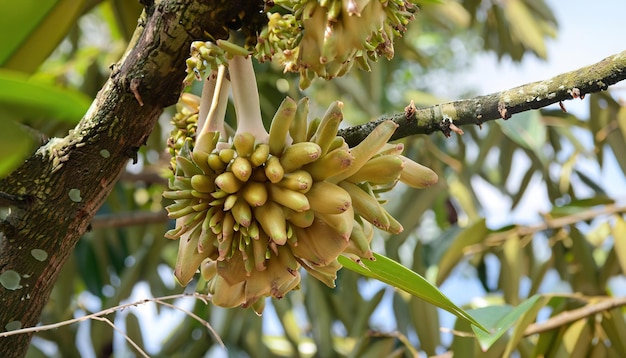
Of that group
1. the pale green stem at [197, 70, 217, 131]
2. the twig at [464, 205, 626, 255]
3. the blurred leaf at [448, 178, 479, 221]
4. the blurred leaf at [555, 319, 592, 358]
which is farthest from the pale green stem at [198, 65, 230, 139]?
the blurred leaf at [448, 178, 479, 221]

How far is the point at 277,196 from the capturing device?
0.49 m

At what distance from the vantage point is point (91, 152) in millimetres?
572

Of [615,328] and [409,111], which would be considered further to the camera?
[615,328]

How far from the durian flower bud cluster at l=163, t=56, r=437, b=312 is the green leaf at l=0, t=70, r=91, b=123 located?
0.14 meters

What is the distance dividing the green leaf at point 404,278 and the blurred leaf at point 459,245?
0.70 meters

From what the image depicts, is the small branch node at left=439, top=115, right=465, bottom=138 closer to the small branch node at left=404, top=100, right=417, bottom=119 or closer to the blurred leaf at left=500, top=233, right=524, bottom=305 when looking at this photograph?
the small branch node at left=404, top=100, right=417, bottom=119

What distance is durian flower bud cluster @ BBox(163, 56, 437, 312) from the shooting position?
0.48m

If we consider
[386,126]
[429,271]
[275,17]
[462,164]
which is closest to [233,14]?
[275,17]

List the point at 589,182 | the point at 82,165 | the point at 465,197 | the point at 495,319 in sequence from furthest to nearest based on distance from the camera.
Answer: the point at 465,197, the point at 589,182, the point at 495,319, the point at 82,165

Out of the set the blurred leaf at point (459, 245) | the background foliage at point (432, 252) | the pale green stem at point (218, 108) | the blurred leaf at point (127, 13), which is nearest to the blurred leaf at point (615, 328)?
the background foliage at point (432, 252)

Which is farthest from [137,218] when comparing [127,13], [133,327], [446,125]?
[446,125]

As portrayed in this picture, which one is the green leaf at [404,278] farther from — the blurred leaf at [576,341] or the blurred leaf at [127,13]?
Answer: the blurred leaf at [127,13]

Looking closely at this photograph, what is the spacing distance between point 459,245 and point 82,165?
89 cm

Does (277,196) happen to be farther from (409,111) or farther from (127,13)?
(127,13)
